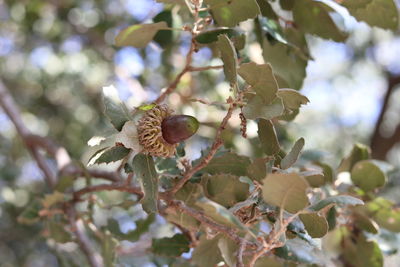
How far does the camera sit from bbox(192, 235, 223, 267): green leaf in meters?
1.25

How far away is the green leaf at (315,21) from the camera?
1408 mm

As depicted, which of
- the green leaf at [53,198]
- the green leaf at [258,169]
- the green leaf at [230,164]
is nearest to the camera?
the green leaf at [258,169]

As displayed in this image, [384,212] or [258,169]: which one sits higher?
[258,169]

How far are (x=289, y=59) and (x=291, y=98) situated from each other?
1.44 feet

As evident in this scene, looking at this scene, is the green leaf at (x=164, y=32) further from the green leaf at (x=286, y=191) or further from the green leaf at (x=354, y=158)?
the green leaf at (x=286, y=191)

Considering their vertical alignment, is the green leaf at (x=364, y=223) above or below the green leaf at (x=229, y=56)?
below

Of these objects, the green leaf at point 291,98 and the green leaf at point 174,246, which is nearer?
the green leaf at point 291,98

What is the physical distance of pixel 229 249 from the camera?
1094mm

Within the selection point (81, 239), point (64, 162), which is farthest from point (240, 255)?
point (64, 162)

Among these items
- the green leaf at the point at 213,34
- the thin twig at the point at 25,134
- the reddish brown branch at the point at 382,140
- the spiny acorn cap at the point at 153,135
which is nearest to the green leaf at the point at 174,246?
the spiny acorn cap at the point at 153,135

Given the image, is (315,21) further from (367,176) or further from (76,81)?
(76,81)

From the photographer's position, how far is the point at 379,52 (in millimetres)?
4137

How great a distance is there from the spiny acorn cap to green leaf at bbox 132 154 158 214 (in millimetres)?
19

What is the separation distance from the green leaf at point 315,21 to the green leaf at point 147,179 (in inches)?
22.7
